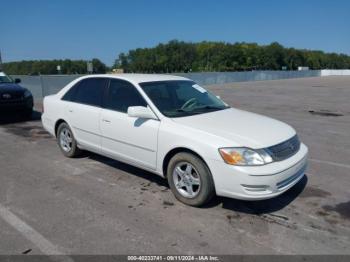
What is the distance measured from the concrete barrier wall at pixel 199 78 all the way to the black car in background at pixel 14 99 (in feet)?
21.2

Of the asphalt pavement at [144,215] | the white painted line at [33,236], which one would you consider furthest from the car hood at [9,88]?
the white painted line at [33,236]

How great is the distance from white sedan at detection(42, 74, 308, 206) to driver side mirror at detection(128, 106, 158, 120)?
13 millimetres

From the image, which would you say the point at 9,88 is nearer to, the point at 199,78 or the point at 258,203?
the point at 258,203

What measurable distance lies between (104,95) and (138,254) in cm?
283

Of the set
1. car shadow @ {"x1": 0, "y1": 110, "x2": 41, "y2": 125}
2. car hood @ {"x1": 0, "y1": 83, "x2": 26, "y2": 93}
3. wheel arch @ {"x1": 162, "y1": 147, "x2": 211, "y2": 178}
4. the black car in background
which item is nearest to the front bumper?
wheel arch @ {"x1": 162, "y1": 147, "x2": 211, "y2": 178}

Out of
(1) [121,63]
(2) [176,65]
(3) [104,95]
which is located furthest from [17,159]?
(1) [121,63]

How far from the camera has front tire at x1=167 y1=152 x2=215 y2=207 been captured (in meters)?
3.95

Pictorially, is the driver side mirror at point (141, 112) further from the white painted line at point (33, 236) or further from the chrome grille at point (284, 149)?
the white painted line at point (33, 236)

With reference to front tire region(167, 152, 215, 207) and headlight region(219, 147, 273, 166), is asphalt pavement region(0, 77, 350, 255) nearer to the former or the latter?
front tire region(167, 152, 215, 207)

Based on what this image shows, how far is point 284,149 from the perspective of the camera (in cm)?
400

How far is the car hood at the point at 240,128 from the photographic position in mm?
3855

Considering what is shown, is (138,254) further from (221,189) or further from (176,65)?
(176,65)

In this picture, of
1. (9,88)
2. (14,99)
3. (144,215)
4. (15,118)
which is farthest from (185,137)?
(15,118)

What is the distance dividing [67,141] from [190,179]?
9.76 feet
